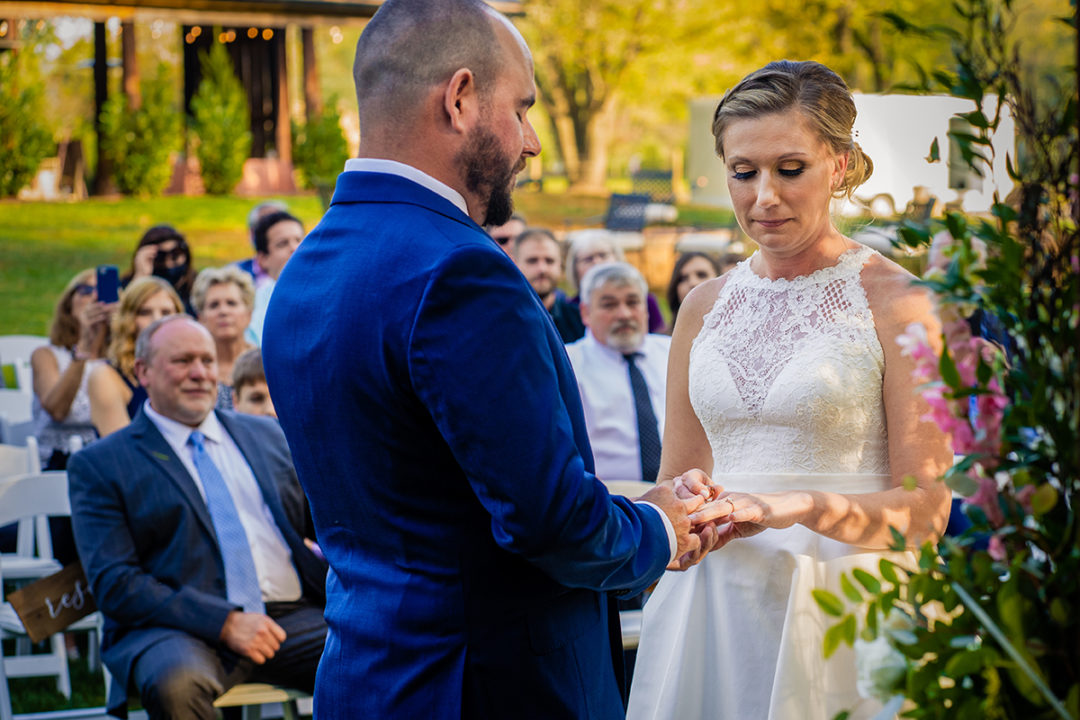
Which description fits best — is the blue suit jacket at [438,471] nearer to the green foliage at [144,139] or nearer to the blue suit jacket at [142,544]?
the blue suit jacket at [142,544]

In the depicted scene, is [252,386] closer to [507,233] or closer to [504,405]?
[507,233]

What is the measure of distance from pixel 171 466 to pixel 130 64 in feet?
47.5

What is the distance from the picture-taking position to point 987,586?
1331 mm

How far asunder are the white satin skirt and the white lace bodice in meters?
0.06

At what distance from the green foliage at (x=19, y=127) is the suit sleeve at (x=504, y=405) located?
15.2 meters

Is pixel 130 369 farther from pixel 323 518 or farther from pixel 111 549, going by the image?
pixel 323 518

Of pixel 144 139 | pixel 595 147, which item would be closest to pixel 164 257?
pixel 144 139

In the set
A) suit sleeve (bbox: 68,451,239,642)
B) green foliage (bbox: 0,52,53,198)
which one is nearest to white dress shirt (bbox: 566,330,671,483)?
suit sleeve (bbox: 68,451,239,642)

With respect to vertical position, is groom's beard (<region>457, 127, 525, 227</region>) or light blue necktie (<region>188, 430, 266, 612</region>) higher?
groom's beard (<region>457, 127, 525, 227</region>)

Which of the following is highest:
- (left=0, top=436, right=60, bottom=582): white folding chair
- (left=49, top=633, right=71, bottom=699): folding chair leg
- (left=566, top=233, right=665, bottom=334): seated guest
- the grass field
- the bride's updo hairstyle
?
the grass field

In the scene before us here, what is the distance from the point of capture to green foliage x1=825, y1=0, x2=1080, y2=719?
128 centimetres

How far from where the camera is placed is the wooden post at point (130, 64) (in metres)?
17.0

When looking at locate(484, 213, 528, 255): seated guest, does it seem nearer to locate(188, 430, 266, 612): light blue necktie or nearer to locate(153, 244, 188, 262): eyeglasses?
locate(153, 244, 188, 262): eyeglasses

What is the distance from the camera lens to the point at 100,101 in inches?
675
